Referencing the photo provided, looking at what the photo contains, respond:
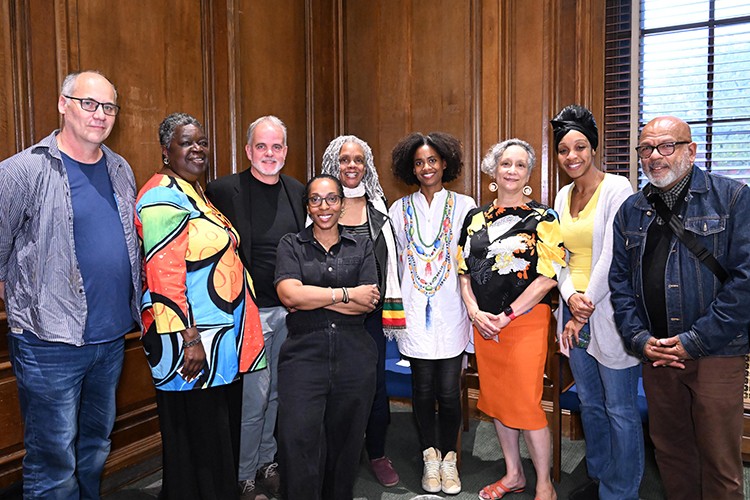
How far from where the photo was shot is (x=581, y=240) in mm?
2350

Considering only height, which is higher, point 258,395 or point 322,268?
point 322,268

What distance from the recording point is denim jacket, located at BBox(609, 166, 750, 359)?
5.98ft

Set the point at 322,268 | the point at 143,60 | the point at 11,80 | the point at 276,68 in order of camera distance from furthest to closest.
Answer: the point at 276,68 < the point at 143,60 < the point at 11,80 < the point at 322,268

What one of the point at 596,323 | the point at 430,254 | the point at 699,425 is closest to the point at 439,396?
the point at 430,254

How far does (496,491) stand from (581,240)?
47.3 inches

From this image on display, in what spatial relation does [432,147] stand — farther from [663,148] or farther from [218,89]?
[218,89]

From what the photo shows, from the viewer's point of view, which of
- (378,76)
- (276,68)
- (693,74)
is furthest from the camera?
(378,76)

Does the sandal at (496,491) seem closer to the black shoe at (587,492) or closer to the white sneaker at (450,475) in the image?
the white sneaker at (450,475)

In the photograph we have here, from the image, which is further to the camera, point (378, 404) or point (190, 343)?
point (378, 404)

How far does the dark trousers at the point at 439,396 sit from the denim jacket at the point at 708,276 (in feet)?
2.69

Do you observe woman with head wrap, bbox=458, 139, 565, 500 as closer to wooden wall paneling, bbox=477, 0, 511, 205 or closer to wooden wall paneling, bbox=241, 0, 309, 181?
wooden wall paneling, bbox=477, 0, 511, 205

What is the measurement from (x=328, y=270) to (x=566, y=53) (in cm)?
231

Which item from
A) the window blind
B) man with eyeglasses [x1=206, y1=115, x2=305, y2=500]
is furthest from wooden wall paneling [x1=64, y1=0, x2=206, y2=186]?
the window blind

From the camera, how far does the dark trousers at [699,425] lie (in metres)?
1.90
